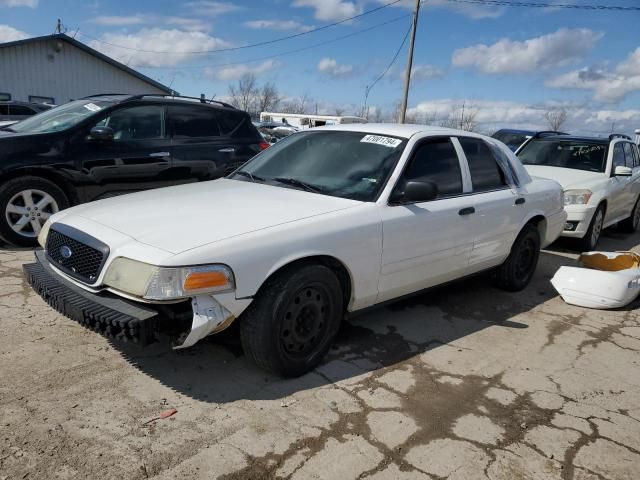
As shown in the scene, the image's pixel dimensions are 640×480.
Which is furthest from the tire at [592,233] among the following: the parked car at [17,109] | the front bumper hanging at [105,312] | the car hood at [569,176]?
the parked car at [17,109]

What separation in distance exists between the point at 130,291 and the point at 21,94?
23.6 metres

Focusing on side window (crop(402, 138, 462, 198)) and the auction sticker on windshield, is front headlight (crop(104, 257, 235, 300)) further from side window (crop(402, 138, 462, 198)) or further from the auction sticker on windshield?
the auction sticker on windshield

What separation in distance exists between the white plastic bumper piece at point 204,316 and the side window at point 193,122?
4.21 metres

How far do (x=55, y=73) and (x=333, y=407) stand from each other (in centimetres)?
2483

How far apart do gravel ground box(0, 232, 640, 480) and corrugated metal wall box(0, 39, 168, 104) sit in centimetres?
2163

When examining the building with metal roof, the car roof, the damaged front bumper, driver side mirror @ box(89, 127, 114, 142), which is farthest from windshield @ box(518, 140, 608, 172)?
the building with metal roof

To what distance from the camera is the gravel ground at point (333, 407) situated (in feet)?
8.28

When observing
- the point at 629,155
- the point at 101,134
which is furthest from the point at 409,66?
the point at 101,134

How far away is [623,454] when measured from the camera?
2783 mm

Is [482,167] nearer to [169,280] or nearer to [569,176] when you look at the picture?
[169,280]

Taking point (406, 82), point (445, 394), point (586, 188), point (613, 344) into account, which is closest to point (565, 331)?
point (613, 344)

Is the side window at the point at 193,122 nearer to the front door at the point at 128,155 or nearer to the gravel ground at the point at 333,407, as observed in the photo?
the front door at the point at 128,155

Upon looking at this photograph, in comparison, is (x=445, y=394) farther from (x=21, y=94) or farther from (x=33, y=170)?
(x=21, y=94)

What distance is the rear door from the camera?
14.7 feet
